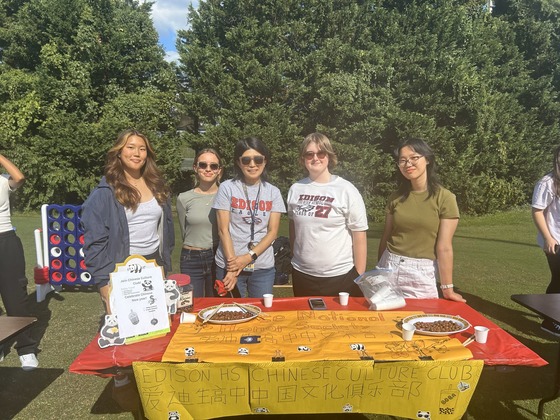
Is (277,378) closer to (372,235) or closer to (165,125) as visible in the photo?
(372,235)

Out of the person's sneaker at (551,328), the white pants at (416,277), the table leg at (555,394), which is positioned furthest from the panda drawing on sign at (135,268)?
the person's sneaker at (551,328)

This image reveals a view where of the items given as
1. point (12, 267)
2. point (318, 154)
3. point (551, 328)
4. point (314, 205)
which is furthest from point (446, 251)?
point (12, 267)

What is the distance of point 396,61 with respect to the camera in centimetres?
2147

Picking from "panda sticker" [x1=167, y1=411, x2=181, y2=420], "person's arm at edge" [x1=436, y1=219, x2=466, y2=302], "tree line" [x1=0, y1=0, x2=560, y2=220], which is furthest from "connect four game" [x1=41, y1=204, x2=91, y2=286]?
"tree line" [x1=0, y1=0, x2=560, y2=220]

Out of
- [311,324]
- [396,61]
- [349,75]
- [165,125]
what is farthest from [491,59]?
[311,324]

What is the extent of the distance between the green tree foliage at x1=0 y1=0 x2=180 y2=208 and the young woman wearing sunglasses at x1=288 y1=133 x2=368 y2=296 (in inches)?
726

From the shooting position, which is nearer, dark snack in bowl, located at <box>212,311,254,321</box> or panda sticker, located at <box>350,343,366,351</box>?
panda sticker, located at <box>350,343,366,351</box>

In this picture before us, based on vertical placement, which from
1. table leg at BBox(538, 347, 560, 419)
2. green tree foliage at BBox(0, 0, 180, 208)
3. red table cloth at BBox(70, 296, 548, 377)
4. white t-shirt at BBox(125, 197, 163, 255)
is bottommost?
table leg at BBox(538, 347, 560, 419)

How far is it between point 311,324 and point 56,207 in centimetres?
530

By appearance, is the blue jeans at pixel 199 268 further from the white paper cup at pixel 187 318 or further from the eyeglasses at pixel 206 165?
the white paper cup at pixel 187 318

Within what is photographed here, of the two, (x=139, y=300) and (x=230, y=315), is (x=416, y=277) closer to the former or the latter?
(x=230, y=315)

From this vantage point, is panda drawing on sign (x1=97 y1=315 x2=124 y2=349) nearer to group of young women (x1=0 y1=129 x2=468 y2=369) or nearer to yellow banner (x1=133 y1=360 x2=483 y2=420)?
yellow banner (x1=133 y1=360 x2=483 y2=420)

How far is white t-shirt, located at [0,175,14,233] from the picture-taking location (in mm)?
3883

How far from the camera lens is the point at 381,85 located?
69.4 ft
